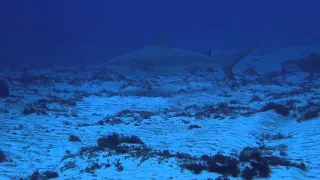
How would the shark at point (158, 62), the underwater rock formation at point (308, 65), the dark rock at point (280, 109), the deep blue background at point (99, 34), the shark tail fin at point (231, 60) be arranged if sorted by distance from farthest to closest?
the deep blue background at point (99, 34)
the underwater rock formation at point (308, 65)
the shark tail fin at point (231, 60)
the shark at point (158, 62)
the dark rock at point (280, 109)

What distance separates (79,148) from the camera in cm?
1122

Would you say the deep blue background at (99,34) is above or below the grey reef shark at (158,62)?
above

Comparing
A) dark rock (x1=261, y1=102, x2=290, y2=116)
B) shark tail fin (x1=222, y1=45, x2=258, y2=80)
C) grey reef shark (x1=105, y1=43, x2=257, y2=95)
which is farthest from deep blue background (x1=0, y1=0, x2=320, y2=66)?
dark rock (x1=261, y1=102, x2=290, y2=116)

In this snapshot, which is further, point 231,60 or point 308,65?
point 308,65

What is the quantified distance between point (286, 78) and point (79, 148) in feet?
73.3

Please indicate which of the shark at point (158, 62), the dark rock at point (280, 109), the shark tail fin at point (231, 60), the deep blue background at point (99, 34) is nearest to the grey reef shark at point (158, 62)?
the shark at point (158, 62)

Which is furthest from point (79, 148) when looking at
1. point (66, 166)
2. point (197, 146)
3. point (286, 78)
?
point (286, 78)

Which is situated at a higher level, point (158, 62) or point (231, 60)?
point (231, 60)

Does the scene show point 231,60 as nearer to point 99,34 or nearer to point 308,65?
point 308,65

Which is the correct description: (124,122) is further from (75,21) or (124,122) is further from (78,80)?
(75,21)

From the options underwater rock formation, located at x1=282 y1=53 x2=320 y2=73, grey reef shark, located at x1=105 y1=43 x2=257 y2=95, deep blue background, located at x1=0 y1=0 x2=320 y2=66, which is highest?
deep blue background, located at x1=0 y1=0 x2=320 y2=66

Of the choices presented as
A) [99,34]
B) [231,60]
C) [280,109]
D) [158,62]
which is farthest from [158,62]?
[99,34]

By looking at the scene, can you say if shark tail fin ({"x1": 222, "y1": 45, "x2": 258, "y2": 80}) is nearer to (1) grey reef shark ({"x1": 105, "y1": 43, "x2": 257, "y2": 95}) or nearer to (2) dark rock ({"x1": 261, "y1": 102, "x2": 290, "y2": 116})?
(1) grey reef shark ({"x1": 105, "y1": 43, "x2": 257, "y2": 95})

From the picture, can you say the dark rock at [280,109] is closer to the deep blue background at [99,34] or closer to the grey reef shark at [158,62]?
the grey reef shark at [158,62]
